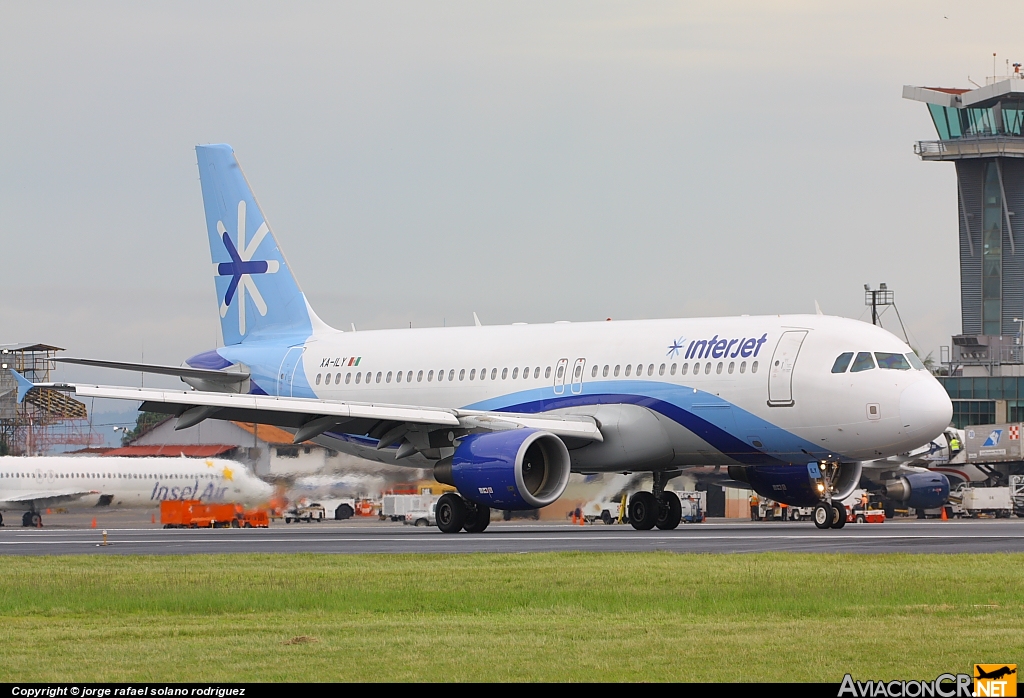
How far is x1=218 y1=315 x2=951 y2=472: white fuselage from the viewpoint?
97.6 feet

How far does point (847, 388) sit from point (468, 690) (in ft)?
72.5

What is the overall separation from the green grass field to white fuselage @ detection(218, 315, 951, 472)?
9.64m

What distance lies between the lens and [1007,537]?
27250 millimetres

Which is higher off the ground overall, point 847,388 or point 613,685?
point 847,388

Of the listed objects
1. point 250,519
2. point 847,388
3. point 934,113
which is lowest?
point 250,519

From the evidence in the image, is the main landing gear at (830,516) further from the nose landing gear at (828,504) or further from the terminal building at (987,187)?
the terminal building at (987,187)

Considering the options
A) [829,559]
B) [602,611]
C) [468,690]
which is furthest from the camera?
[829,559]

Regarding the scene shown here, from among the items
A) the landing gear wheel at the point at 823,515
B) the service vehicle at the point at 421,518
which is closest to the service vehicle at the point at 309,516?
the service vehicle at the point at 421,518

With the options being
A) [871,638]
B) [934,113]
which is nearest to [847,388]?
[871,638]

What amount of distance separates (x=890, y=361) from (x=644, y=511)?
7.01m

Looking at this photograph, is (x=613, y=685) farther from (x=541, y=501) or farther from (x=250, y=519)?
(x=250, y=519)

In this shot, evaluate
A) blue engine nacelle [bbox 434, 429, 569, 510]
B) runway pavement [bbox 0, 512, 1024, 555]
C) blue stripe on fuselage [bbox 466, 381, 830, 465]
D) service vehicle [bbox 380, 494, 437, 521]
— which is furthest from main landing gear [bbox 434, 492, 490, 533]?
service vehicle [bbox 380, 494, 437, 521]

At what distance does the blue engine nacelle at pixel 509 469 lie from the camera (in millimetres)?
29422

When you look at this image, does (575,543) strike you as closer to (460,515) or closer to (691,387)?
(691,387)
